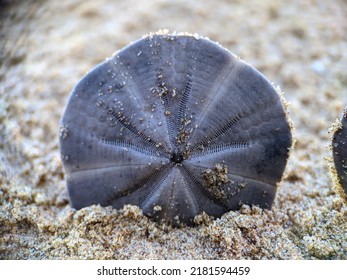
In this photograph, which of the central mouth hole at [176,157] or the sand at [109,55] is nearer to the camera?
the central mouth hole at [176,157]

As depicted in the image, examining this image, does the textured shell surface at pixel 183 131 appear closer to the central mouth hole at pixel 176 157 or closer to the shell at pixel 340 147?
the central mouth hole at pixel 176 157

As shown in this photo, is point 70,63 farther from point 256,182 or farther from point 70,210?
point 256,182

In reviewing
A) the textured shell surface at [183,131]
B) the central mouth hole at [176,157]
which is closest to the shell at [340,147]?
the textured shell surface at [183,131]

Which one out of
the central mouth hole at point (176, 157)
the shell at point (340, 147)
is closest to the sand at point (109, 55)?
the shell at point (340, 147)

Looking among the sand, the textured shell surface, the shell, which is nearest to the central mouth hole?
the textured shell surface

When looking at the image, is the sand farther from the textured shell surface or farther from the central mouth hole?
the central mouth hole

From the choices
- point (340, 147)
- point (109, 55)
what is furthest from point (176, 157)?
point (109, 55)
